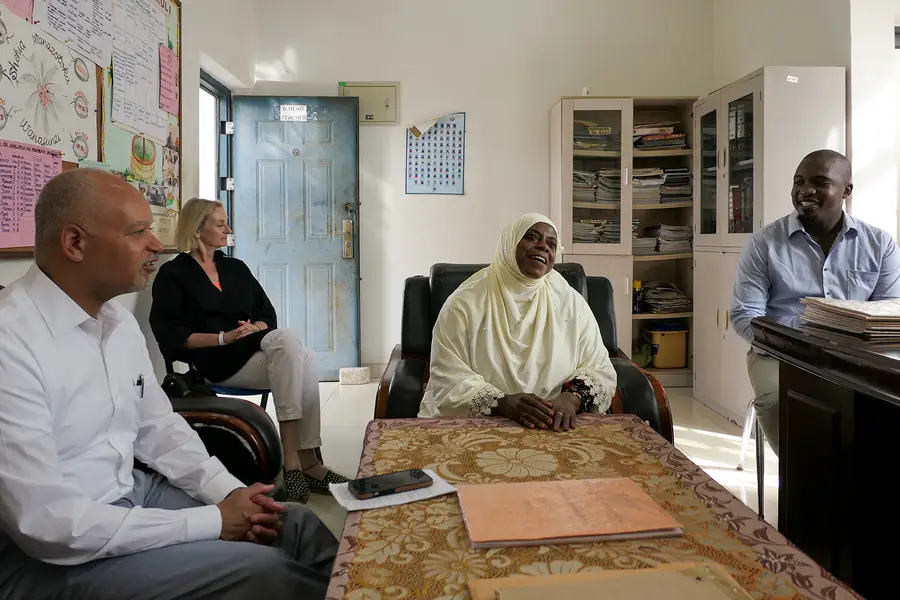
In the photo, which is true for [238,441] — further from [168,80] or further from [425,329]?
Result: [168,80]

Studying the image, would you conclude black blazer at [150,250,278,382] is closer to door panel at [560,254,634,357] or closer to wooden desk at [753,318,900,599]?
wooden desk at [753,318,900,599]

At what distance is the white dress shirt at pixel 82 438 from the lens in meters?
1.03

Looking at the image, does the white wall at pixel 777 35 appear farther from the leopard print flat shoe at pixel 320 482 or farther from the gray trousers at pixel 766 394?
the leopard print flat shoe at pixel 320 482

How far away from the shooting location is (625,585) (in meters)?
0.83

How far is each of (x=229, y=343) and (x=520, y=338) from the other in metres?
1.25

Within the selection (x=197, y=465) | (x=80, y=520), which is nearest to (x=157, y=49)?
(x=197, y=465)

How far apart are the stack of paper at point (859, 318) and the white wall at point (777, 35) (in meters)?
2.15

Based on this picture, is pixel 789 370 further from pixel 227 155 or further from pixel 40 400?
pixel 227 155

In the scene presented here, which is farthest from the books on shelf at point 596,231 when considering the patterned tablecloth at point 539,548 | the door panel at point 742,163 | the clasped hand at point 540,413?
the patterned tablecloth at point 539,548

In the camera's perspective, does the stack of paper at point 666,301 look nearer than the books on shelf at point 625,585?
No

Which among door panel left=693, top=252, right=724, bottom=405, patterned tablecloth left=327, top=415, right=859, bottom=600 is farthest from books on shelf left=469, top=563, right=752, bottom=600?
door panel left=693, top=252, right=724, bottom=405

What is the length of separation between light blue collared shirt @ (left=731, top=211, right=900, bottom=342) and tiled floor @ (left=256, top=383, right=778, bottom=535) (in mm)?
715

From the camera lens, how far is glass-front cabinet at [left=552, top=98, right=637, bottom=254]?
4320 millimetres

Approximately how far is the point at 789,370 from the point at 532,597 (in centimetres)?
122
